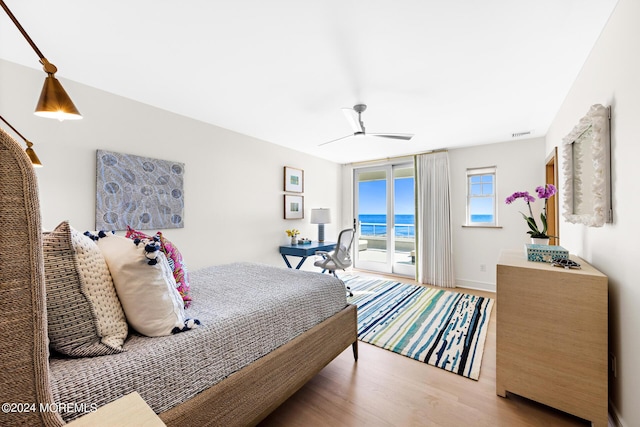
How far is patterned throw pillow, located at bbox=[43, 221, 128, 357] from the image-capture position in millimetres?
900

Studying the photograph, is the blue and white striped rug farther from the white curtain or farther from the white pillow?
the white pillow

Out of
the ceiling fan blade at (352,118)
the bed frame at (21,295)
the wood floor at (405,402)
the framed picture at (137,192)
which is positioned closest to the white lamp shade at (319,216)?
the ceiling fan blade at (352,118)

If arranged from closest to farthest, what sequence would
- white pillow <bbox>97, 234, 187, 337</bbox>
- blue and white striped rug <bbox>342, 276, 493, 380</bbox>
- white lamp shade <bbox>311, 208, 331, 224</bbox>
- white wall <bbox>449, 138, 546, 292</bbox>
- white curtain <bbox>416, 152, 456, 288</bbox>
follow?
white pillow <bbox>97, 234, 187, 337</bbox> → blue and white striped rug <bbox>342, 276, 493, 380</bbox> → white wall <bbox>449, 138, 546, 292</bbox> → white curtain <bbox>416, 152, 456, 288</bbox> → white lamp shade <bbox>311, 208, 331, 224</bbox>

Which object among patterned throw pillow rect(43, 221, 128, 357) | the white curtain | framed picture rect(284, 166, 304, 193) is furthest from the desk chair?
patterned throw pillow rect(43, 221, 128, 357)

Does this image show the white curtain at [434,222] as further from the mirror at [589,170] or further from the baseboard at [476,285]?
the mirror at [589,170]

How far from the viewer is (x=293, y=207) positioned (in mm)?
4457

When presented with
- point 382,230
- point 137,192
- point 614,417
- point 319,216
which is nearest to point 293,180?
point 319,216

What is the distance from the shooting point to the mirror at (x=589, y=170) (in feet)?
4.91

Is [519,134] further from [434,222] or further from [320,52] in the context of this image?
[320,52]

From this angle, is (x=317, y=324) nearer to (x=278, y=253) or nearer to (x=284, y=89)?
(x=284, y=89)

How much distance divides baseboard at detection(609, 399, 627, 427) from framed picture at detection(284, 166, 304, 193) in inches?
154

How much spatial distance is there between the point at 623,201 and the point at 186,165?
3.57 m

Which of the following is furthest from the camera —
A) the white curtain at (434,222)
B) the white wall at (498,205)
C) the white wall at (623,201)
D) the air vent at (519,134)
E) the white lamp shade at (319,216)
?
the white lamp shade at (319,216)

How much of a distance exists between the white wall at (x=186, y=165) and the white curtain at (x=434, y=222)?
6.40ft
